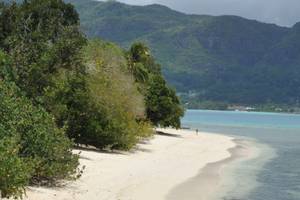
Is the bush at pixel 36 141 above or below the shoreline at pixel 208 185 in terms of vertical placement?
above

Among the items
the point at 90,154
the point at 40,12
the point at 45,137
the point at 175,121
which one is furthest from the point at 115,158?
the point at 175,121

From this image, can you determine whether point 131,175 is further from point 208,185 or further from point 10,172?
point 10,172

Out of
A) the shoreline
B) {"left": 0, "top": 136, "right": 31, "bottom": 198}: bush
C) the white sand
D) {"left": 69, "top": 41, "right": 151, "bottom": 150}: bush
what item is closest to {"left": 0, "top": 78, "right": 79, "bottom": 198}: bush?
the white sand

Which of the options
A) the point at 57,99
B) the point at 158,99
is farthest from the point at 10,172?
the point at 158,99

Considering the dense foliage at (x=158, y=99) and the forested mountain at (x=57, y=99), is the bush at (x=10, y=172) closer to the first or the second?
the forested mountain at (x=57, y=99)

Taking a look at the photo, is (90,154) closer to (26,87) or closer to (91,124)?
(91,124)

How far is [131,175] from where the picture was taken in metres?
27.3

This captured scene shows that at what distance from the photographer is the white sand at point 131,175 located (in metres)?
20.2

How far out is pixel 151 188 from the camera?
80.4ft

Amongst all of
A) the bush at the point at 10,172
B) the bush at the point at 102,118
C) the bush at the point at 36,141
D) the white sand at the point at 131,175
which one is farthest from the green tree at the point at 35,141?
the bush at the point at 102,118

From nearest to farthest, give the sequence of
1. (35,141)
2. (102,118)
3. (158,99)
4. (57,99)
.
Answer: (35,141)
(57,99)
(102,118)
(158,99)

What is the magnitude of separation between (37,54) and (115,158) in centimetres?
768

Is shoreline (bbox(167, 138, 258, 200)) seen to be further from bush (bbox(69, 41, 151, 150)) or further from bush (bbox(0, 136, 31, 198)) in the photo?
bush (bbox(0, 136, 31, 198))

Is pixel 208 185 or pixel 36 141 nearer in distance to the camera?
pixel 36 141
